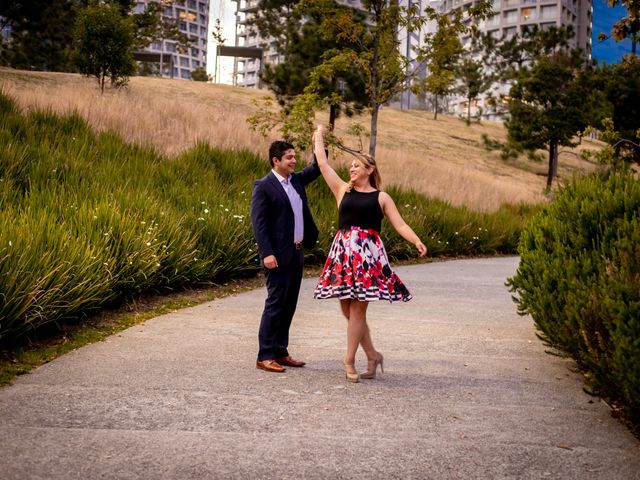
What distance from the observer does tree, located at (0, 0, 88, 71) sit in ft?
137

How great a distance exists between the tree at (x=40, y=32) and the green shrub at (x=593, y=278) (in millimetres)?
40815

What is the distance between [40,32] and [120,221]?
45.2 metres

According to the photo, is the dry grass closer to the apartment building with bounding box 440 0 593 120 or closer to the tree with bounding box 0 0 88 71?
the tree with bounding box 0 0 88 71

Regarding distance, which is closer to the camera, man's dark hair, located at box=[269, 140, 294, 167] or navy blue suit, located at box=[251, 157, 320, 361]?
navy blue suit, located at box=[251, 157, 320, 361]

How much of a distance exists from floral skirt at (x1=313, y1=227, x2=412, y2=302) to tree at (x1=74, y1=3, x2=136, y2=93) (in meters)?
25.7

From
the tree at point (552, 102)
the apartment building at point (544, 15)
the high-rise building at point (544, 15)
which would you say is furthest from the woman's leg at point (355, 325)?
the high-rise building at point (544, 15)

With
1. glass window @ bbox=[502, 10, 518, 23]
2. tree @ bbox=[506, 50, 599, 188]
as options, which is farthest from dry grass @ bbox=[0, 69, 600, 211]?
glass window @ bbox=[502, 10, 518, 23]

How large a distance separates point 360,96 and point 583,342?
26.4 meters

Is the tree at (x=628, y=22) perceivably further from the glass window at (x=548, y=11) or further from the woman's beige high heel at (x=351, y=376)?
the glass window at (x=548, y=11)

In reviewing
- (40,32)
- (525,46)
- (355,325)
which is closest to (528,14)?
(525,46)

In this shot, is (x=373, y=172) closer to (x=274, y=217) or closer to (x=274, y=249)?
(x=274, y=217)

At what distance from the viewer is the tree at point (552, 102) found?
132ft

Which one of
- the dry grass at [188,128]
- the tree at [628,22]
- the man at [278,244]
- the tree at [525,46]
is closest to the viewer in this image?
the man at [278,244]

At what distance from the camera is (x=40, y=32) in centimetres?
4884
